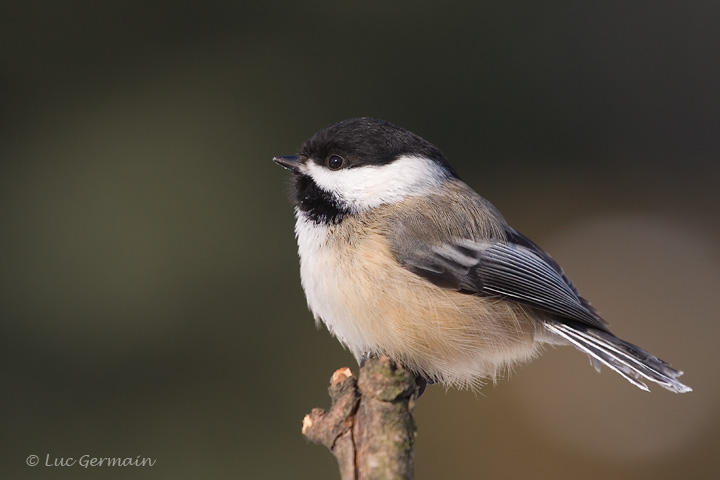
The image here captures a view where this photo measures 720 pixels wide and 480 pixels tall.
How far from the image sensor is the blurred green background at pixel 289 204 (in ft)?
9.38

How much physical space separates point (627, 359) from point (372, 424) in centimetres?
79

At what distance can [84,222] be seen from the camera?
3217 mm

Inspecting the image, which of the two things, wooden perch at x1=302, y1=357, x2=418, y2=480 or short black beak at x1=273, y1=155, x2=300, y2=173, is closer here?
wooden perch at x1=302, y1=357, x2=418, y2=480

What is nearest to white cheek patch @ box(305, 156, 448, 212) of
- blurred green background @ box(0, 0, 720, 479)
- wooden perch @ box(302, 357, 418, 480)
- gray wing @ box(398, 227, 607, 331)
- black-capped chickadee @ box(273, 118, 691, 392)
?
black-capped chickadee @ box(273, 118, 691, 392)

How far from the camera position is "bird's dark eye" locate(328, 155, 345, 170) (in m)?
1.88

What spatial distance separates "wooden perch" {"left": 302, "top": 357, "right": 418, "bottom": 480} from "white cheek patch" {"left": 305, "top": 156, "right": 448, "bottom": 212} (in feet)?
1.93

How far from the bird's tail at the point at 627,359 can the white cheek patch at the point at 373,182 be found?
1.94 ft

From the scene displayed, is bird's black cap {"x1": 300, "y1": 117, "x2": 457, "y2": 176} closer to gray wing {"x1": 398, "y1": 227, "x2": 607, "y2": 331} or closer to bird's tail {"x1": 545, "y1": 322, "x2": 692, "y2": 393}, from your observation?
gray wing {"x1": 398, "y1": 227, "x2": 607, "y2": 331}

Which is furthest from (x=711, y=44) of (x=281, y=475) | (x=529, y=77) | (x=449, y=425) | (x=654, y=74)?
(x=281, y=475)

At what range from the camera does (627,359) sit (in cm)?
175

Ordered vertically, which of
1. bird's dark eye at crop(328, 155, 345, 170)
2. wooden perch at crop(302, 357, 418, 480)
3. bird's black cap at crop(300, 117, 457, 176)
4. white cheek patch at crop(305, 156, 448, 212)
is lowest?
wooden perch at crop(302, 357, 418, 480)

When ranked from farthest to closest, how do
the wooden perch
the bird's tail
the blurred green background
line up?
the blurred green background → the bird's tail → the wooden perch

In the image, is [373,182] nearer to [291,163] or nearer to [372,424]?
[291,163]

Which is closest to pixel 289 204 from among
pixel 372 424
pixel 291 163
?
pixel 291 163
